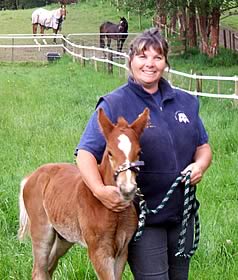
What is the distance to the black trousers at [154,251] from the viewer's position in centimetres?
385

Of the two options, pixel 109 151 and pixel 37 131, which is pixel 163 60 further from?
pixel 37 131

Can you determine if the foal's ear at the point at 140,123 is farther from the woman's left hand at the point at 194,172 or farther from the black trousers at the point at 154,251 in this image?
the black trousers at the point at 154,251

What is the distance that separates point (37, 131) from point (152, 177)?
771 centimetres

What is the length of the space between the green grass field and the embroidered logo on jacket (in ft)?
4.62

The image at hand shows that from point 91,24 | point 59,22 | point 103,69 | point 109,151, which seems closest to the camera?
point 109,151

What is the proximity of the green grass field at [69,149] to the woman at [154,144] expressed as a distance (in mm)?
1041

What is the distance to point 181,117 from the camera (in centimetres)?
390

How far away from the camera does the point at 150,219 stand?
12.6ft

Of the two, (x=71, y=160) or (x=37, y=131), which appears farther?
(x=37, y=131)

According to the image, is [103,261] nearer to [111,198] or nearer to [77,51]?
[111,198]

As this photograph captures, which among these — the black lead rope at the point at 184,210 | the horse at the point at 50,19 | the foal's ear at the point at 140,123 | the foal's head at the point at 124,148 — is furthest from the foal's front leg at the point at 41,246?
the horse at the point at 50,19

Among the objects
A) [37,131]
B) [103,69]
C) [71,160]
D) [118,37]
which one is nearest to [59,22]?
[118,37]

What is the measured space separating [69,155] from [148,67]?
5220 millimetres

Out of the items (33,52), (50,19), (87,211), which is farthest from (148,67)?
(50,19)
